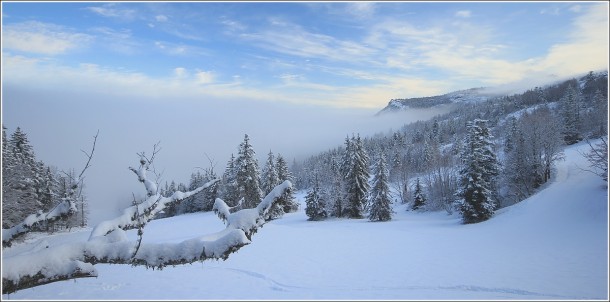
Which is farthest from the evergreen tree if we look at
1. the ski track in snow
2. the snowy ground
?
the ski track in snow

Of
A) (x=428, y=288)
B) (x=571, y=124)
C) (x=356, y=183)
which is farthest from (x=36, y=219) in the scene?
(x=571, y=124)

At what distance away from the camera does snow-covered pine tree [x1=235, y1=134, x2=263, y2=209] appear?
4050cm

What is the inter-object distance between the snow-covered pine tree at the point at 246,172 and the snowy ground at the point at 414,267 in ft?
43.2

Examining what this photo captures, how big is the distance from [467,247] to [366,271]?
27.6 ft

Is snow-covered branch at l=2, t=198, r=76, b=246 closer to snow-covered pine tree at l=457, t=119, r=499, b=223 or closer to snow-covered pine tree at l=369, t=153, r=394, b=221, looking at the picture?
snow-covered pine tree at l=457, t=119, r=499, b=223

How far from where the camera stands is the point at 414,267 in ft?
56.1

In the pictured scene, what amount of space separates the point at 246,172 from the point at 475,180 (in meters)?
25.9

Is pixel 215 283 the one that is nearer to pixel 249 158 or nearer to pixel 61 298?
pixel 61 298

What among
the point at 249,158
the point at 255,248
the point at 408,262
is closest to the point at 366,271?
the point at 408,262

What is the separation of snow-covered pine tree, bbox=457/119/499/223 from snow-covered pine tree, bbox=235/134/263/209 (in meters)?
23.0

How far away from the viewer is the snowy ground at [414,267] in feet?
44.4

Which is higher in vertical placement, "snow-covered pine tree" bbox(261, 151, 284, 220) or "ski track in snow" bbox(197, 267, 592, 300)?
"snow-covered pine tree" bbox(261, 151, 284, 220)

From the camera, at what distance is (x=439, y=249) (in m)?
21.1

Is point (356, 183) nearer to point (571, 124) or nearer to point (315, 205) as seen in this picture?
point (315, 205)
